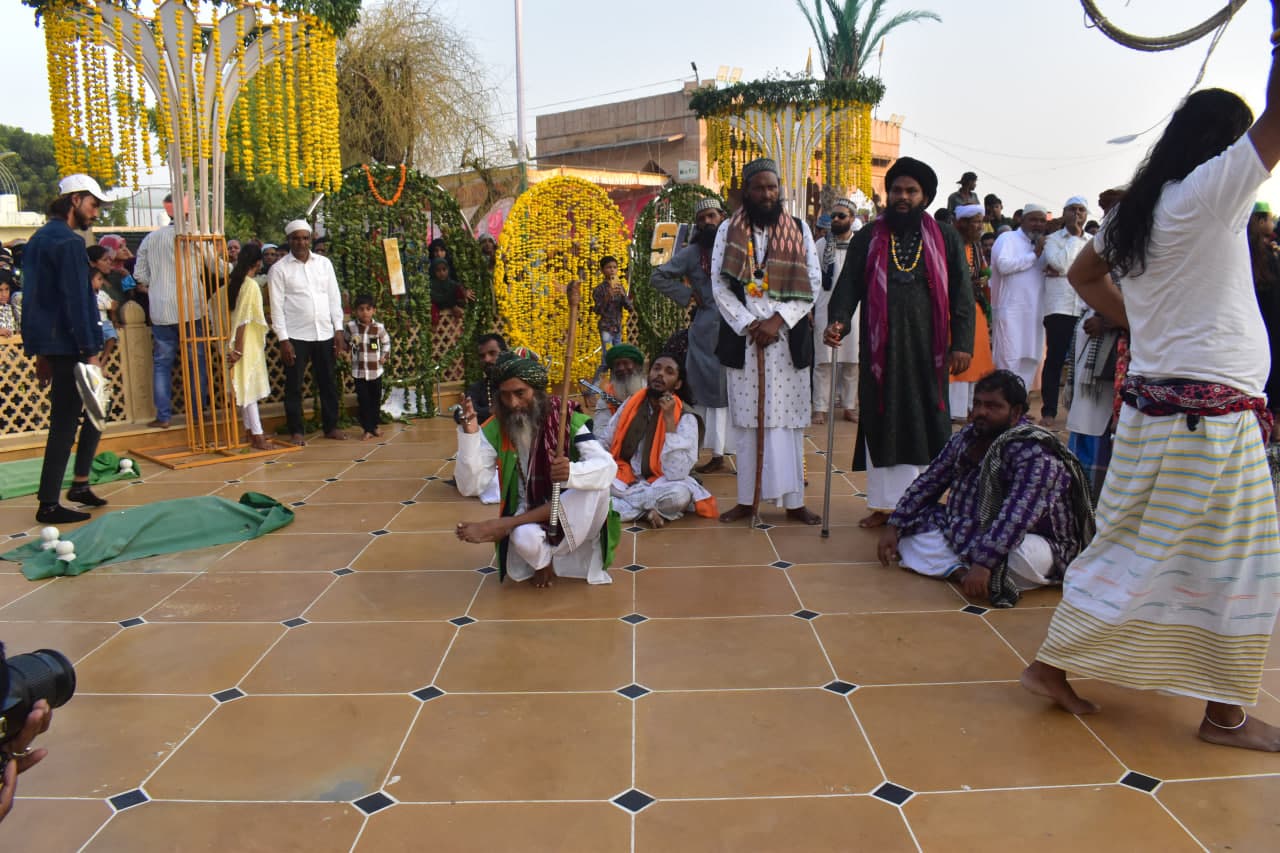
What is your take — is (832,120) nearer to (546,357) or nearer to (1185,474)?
(546,357)

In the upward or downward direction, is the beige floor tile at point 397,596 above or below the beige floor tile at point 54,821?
above

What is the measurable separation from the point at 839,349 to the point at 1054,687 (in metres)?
4.99

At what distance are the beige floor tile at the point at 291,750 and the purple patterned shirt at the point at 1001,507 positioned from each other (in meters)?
2.24

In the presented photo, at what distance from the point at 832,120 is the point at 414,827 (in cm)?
900

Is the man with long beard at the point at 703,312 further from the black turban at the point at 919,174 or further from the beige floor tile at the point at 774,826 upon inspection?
the beige floor tile at the point at 774,826

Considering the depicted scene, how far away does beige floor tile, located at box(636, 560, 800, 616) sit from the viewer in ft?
12.6

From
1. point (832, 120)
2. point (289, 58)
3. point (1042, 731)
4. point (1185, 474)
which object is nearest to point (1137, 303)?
point (1185, 474)

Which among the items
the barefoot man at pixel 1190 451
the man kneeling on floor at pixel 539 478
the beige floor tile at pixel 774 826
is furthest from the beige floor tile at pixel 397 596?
the barefoot man at pixel 1190 451

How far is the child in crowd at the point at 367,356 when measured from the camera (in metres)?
7.40

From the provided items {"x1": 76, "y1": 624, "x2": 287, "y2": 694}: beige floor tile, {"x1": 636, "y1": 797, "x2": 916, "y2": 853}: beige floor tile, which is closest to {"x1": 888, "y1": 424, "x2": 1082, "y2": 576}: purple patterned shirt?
{"x1": 636, "y1": 797, "x2": 916, "y2": 853}: beige floor tile

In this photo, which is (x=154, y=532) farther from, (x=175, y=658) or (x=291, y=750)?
(x=291, y=750)

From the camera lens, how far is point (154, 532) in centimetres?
478

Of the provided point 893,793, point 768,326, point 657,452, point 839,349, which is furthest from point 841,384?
point 893,793

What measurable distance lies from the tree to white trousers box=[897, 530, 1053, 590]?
1185 centimetres
